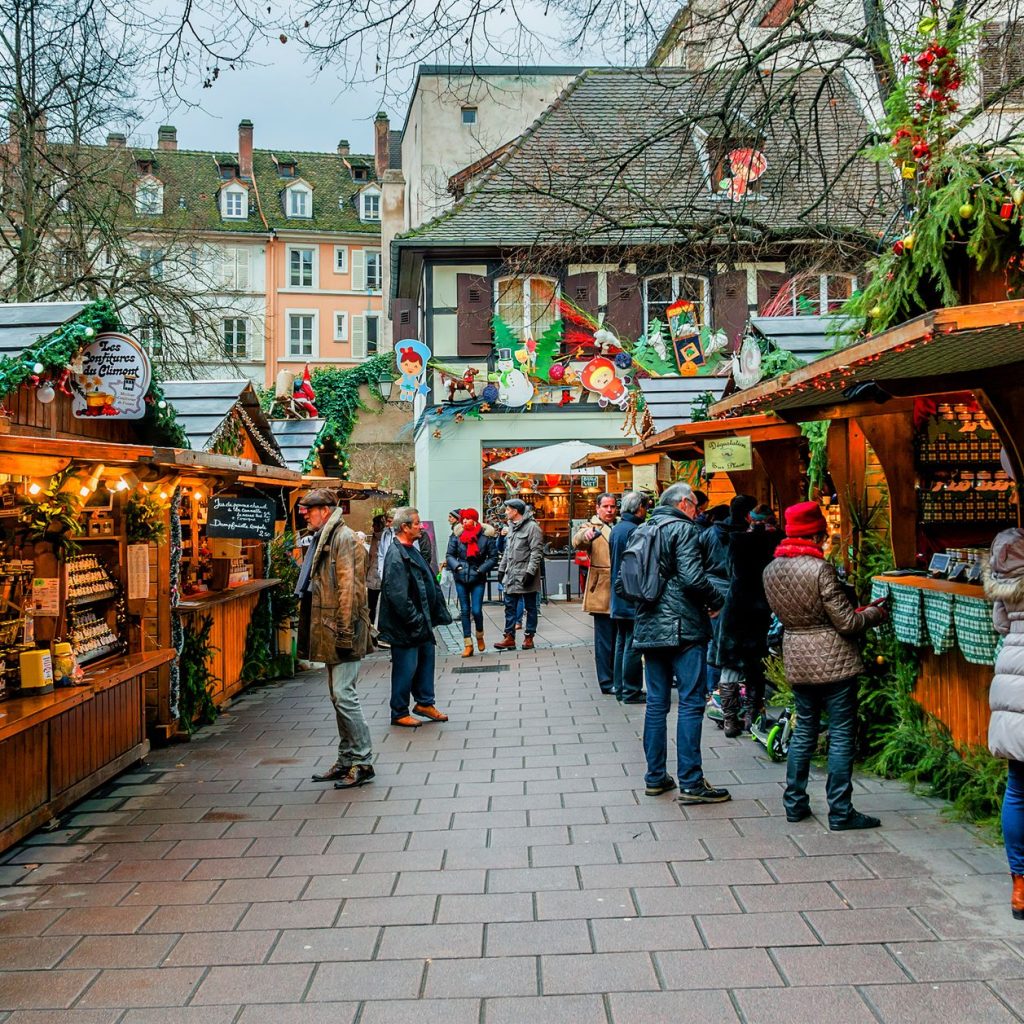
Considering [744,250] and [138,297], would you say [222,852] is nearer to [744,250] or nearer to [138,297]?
[744,250]

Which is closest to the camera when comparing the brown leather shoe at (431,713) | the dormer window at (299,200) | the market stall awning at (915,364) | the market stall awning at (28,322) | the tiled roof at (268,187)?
the market stall awning at (915,364)


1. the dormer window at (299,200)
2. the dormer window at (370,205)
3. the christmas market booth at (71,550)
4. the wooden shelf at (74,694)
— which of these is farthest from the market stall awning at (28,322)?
the dormer window at (370,205)

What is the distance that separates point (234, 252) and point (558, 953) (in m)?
45.0

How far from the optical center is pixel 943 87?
582cm

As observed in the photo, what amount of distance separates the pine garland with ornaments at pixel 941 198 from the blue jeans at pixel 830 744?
2.23 m

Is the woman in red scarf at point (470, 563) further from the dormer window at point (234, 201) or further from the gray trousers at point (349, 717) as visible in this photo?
the dormer window at point (234, 201)

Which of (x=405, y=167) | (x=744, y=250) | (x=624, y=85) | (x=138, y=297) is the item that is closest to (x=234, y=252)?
(x=405, y=167)

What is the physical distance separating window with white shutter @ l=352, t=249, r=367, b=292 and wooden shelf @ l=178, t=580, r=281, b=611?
35851mm

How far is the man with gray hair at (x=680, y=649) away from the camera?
6184 millimetres

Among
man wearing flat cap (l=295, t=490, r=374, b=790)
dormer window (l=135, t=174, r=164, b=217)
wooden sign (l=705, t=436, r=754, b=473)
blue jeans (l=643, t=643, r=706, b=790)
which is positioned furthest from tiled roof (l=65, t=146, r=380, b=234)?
blue jeans (l=643, t=643, r=706, b=790)

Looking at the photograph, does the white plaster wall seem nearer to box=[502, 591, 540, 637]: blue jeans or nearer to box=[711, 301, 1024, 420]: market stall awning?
box=[502, 591, 540, 637]: blue jeans

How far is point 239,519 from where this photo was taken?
9969 mm

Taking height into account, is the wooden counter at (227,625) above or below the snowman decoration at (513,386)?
below

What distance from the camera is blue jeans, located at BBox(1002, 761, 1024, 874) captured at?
4289mm
